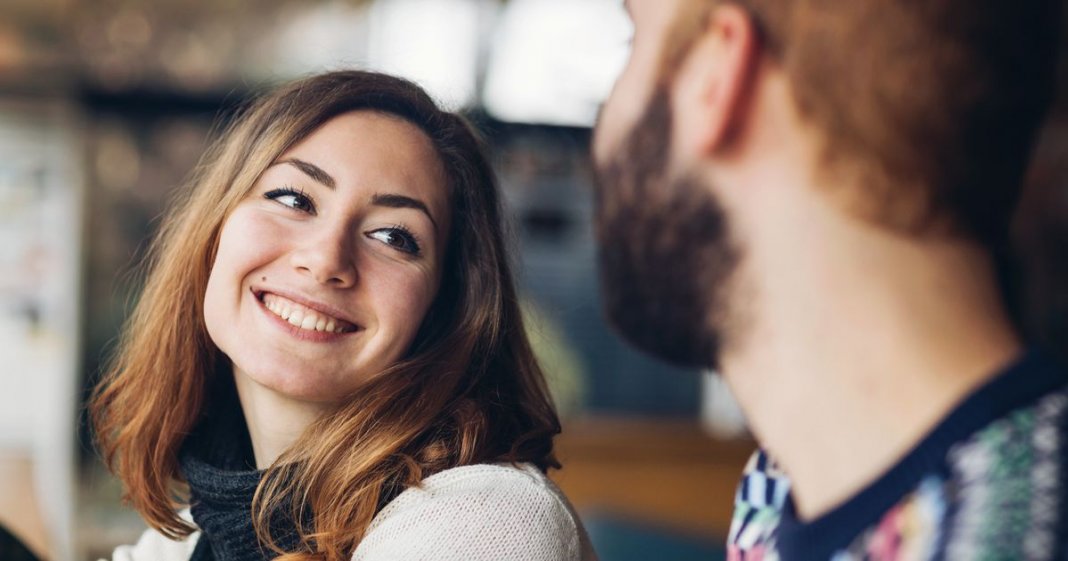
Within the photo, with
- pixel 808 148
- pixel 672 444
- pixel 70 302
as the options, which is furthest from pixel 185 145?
pixel 808 148

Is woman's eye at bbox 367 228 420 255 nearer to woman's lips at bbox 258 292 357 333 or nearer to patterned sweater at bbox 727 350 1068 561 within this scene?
woman's lips at bbox 258 292 357 333

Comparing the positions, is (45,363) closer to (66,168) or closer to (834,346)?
(66,168)

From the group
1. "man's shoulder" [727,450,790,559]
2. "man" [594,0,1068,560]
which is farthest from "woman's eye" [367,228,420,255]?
"man" [594,0,1068,560]

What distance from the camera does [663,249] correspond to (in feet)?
1.98

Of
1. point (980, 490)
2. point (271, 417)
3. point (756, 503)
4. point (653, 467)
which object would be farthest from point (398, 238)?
point (653, 467)

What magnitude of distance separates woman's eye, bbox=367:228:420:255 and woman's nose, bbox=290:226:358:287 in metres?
0.04

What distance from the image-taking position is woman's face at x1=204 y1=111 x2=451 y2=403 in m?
1.07

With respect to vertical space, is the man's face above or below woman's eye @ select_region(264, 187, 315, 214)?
above

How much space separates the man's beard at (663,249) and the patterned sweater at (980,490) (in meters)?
0.12

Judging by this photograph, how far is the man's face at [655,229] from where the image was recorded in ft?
1.96

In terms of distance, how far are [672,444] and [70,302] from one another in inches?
114

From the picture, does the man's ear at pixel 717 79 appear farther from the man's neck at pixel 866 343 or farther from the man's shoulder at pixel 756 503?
the man's shoulder at pixel 756 503

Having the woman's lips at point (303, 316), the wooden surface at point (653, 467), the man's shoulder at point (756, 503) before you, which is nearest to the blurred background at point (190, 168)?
the wooden surface at point (653, 467)

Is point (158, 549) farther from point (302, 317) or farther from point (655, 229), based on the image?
point (655, 229)
